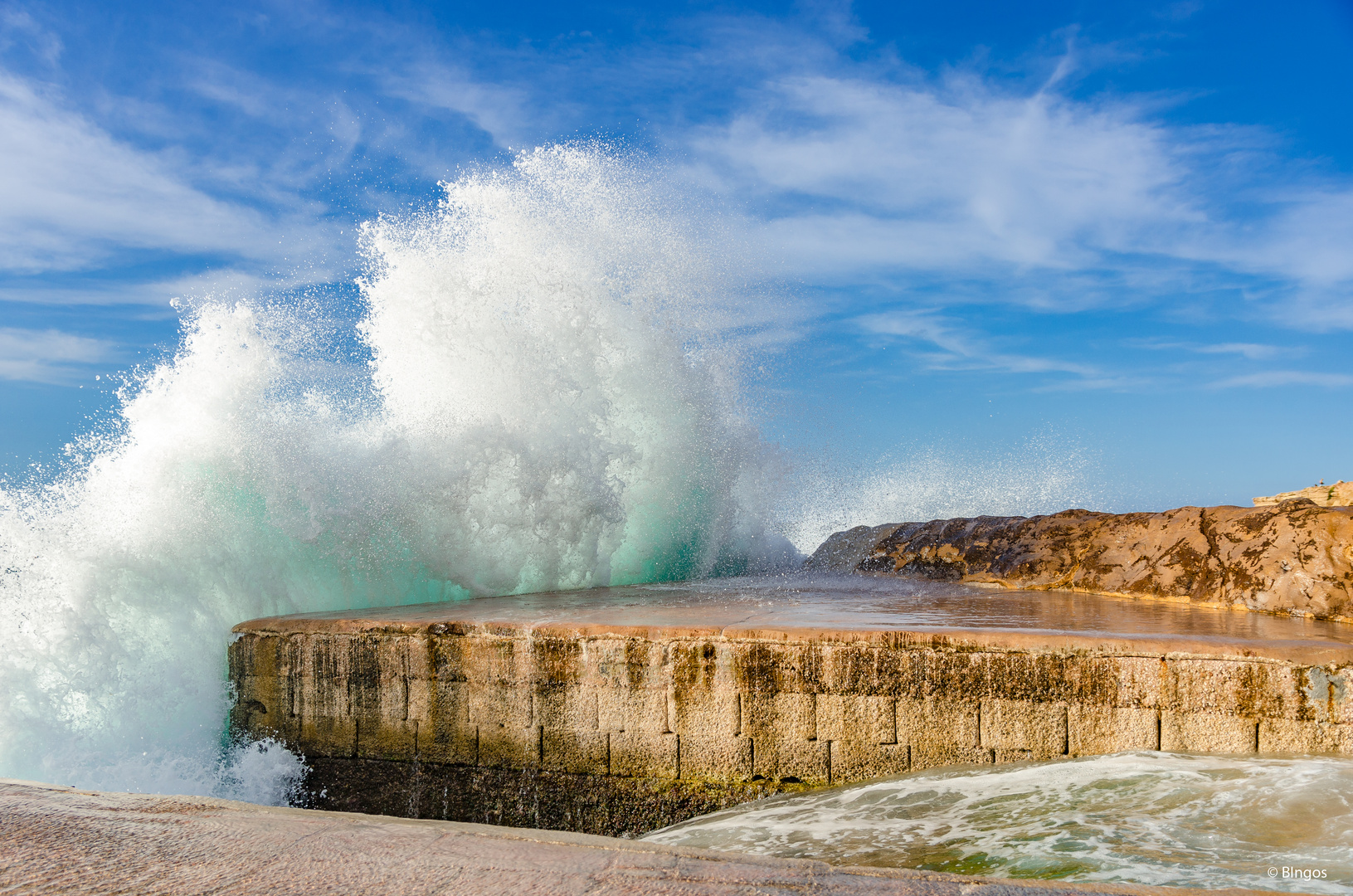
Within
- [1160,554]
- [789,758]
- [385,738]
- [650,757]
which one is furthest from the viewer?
[1160,554]

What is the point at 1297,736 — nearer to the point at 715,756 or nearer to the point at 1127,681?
the point at 1127,681

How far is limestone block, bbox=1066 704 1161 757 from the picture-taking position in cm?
318

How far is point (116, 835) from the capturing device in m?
2.06

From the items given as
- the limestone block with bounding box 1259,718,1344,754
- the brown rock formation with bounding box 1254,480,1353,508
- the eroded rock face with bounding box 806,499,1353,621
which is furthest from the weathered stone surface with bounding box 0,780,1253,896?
the brown rock formation with bounding box 1254,480,1353,508

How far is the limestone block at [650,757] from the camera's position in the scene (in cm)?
348

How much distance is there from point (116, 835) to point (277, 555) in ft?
12.2

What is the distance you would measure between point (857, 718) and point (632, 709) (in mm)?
997

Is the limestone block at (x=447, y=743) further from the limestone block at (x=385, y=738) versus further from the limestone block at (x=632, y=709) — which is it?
the limestone block at (x=632, y=709)

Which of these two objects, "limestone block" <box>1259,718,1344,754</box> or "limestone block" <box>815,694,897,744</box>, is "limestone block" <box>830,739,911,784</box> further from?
"limestone block" <box>1259,718,1344,754</box>

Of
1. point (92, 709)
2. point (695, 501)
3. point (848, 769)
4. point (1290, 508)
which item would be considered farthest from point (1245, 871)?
point (695, 501)

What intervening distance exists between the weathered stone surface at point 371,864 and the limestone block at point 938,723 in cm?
147

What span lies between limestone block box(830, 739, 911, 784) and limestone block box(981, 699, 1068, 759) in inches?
14.1

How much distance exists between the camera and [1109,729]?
3203 mm

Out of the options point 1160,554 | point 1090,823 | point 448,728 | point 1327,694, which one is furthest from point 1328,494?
point 448,728
